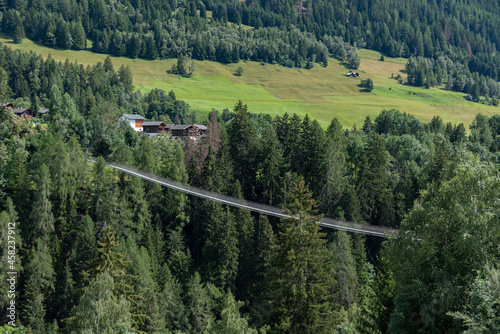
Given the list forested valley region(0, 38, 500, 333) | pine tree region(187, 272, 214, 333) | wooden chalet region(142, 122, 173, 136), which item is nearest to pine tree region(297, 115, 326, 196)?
forested valley region(0, 38, 500, 333)

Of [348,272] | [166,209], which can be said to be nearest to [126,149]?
[166,209]

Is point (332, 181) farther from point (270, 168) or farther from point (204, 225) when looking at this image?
point (204, 225)

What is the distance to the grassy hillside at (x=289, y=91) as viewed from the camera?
5664 inches

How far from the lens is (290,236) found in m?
29.2

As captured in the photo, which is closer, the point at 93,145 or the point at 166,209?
the point at 166,209

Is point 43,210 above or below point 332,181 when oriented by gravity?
below

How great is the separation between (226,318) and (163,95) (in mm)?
119131

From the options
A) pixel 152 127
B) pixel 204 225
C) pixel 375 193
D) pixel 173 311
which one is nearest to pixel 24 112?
pixel 152 127

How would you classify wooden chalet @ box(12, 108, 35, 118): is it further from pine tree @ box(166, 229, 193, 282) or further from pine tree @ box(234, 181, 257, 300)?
pine tree @ box(234, 181, 257, 300)

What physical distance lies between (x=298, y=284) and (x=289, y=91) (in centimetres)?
13973

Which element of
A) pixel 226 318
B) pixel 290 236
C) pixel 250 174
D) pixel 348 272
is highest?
pixel 290 236

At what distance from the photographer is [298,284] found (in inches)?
1147

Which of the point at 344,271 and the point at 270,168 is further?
the point at 270,168

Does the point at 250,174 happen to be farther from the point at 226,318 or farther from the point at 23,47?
the point at 23,47
